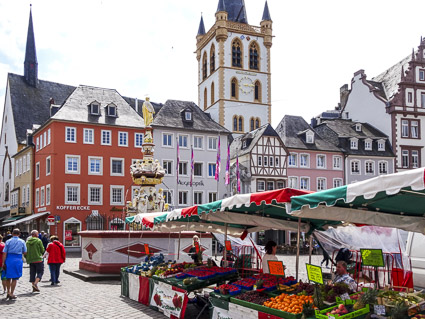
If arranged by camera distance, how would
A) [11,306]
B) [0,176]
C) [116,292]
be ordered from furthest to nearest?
[0,176] < [116,292] < [11,306]

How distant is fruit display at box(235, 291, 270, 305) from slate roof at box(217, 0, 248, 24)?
66185 mm

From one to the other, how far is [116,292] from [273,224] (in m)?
5.24

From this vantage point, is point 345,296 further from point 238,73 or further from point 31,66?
point 238,73

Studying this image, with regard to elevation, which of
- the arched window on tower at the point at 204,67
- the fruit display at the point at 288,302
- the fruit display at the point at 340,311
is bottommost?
the fruit display at the point at 288,302

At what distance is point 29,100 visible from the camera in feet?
187

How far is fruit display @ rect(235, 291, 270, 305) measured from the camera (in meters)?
8.19

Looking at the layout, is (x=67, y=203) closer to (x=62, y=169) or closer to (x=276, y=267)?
(x=62, y=169)

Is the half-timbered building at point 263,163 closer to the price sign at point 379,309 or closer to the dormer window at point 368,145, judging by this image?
the dormer window at point 368,145

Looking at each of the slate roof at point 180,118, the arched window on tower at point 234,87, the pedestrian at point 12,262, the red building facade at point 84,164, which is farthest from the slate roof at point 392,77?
the pedestrian at point 12,262

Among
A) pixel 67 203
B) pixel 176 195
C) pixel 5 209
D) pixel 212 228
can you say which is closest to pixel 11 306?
pixel 212 228

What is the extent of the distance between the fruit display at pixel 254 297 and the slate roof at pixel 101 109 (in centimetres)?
3615

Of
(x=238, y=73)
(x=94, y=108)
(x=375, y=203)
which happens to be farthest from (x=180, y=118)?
(x=375, y=203)

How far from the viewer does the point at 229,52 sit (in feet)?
213

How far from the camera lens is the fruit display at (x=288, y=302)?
283 inches
